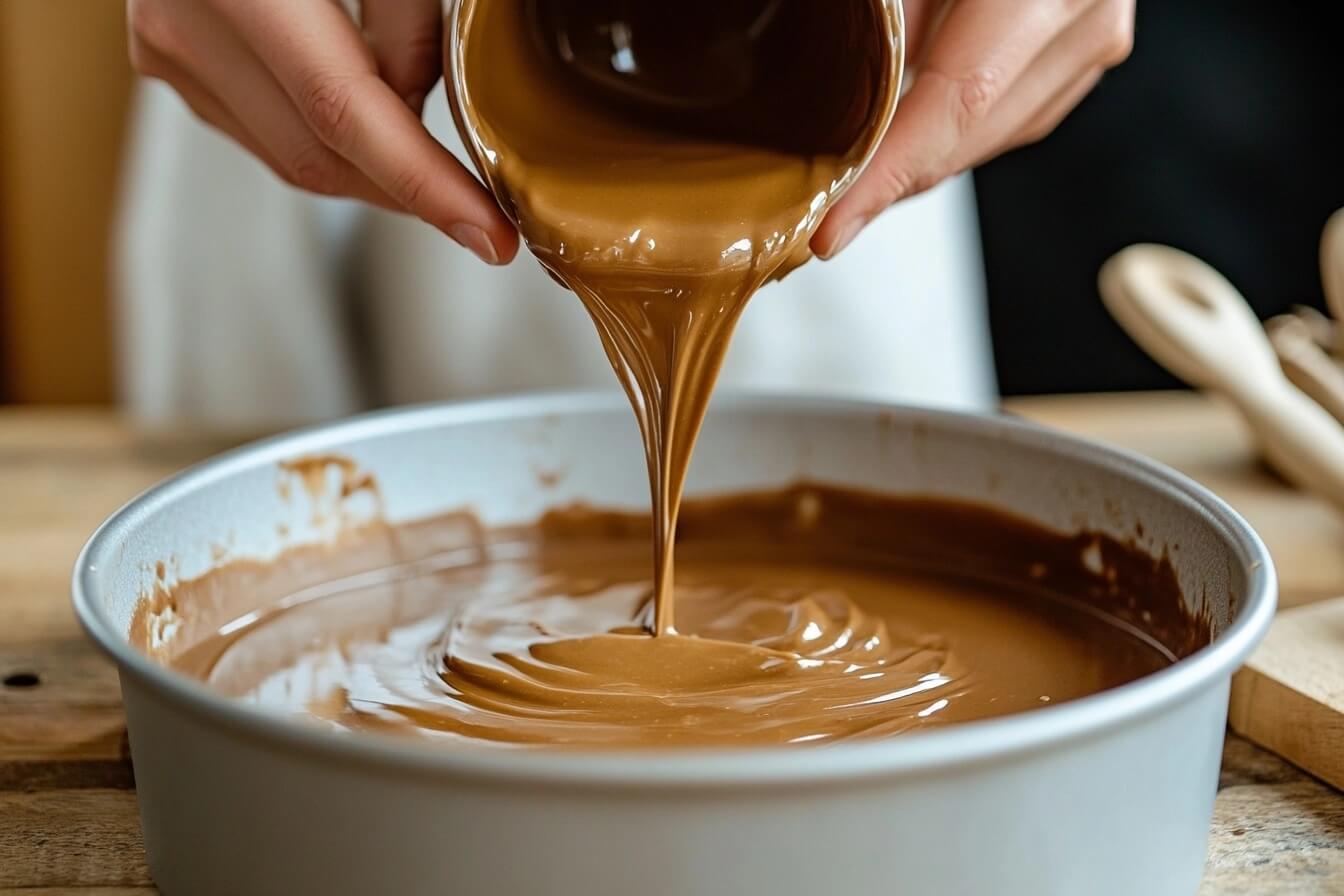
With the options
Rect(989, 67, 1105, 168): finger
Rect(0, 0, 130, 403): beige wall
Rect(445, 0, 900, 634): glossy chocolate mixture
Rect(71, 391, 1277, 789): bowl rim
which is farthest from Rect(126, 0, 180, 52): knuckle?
Rect(0, 0, 130, 403): beige wall

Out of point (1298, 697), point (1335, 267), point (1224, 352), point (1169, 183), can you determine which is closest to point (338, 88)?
point (1298, 697)

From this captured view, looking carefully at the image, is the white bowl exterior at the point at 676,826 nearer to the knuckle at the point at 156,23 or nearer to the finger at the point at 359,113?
the finger at the point at 359,113

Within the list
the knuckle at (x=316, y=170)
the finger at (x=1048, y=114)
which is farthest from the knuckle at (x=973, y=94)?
the knuckle at (x=316, y=170)

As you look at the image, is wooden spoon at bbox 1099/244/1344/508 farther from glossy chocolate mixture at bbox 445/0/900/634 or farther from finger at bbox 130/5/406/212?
finger at bbox 130/5/406/212

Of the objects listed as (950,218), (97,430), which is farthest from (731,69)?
(97,430)

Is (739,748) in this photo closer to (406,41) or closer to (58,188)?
(406,41)

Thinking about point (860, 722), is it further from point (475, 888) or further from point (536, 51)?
point (536, 51)
